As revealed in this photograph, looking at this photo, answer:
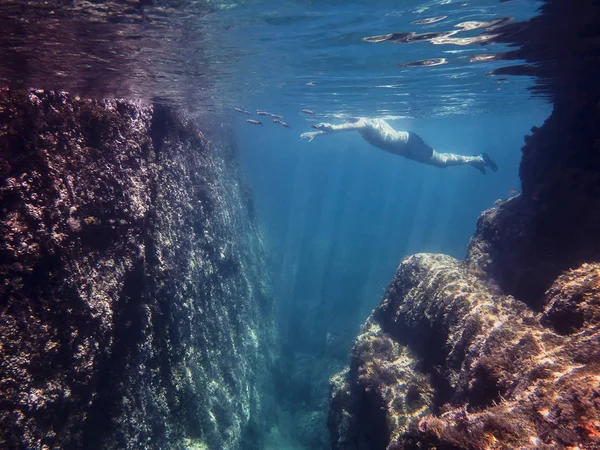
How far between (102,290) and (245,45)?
879 cm

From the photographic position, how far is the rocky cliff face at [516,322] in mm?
3654

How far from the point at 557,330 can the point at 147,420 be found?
8.42 m

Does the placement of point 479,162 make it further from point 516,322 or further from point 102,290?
point 102,290

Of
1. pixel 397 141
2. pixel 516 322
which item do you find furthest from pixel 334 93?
pixel 516 322

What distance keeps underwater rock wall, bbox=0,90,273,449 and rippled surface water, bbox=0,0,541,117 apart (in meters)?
1.31

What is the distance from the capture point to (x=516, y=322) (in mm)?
6035

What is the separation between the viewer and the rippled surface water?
6.91m

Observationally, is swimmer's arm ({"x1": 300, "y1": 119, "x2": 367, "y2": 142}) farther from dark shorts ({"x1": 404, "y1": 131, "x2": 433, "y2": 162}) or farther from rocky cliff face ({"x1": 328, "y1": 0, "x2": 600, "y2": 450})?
rocky cliff face ({"x1": 328, "y1": 0, "x2": 600, "y2": 450})

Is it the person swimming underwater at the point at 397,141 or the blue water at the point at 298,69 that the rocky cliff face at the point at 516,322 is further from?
the person swimming underwater at the point at 397,141

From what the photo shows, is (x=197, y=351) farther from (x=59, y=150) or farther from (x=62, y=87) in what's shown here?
(x=62, y=87)

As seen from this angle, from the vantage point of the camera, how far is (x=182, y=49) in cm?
1011

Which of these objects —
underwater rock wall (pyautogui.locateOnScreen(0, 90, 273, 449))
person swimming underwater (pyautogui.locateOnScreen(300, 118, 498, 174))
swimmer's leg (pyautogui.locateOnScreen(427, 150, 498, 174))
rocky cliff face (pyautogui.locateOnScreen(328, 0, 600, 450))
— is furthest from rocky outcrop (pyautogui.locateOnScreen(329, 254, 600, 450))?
swimmer's leg (pyautogui.locateOnScreen(427, 150, 498, 174))

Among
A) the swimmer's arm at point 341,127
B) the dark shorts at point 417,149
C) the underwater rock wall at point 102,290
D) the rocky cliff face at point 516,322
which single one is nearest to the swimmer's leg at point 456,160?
the dark shorts at point 417,149

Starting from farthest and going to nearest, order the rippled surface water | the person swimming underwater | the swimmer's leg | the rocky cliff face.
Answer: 1. the swimmer's leg
2. the person swimming underwater
3. the rippled surface water
4. the rocky cliff face
